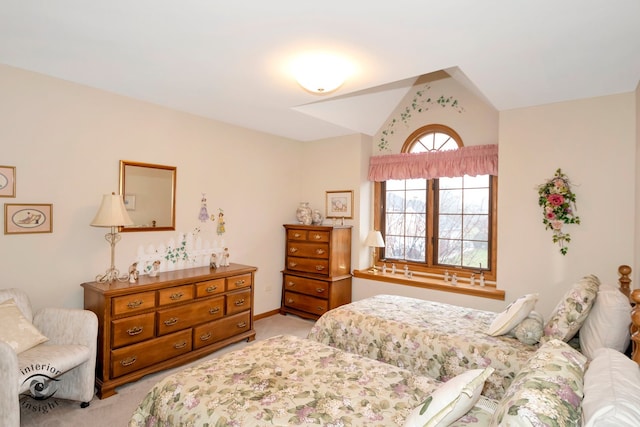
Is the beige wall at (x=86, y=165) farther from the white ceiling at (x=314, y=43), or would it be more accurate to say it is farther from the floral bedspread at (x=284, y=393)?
the floral bedspread at (x=284, y=393)

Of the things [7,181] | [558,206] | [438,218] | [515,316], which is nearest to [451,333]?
[515,316]

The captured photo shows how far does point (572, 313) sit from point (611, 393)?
1.19m

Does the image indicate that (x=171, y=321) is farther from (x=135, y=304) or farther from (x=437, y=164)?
(x=437, y=164)

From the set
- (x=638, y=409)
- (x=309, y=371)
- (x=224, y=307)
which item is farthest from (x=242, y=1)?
(x=224, y=307)

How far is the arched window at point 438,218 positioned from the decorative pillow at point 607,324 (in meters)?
1.82

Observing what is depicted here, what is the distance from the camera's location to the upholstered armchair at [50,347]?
2219 mm

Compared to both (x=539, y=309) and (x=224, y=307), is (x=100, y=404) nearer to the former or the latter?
(x=224, y=307)

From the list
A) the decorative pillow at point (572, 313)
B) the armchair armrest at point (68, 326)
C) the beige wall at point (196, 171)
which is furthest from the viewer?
the beige wall at point (196, 171)

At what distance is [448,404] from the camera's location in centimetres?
121

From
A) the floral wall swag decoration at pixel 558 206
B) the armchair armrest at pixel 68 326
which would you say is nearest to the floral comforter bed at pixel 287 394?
the armchair armrest at pixel 68 326

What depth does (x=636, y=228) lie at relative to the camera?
2.82 m

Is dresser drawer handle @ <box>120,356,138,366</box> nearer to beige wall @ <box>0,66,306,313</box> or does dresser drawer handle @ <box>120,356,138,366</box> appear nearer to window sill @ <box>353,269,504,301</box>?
beige wall @ <box>0,66,306,313</box>

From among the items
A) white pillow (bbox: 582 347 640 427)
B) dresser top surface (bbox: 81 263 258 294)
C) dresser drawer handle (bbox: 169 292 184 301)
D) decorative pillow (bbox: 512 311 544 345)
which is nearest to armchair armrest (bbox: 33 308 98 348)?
dresser top surface (bbox: 81 263 258 294)

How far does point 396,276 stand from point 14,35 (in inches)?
163
